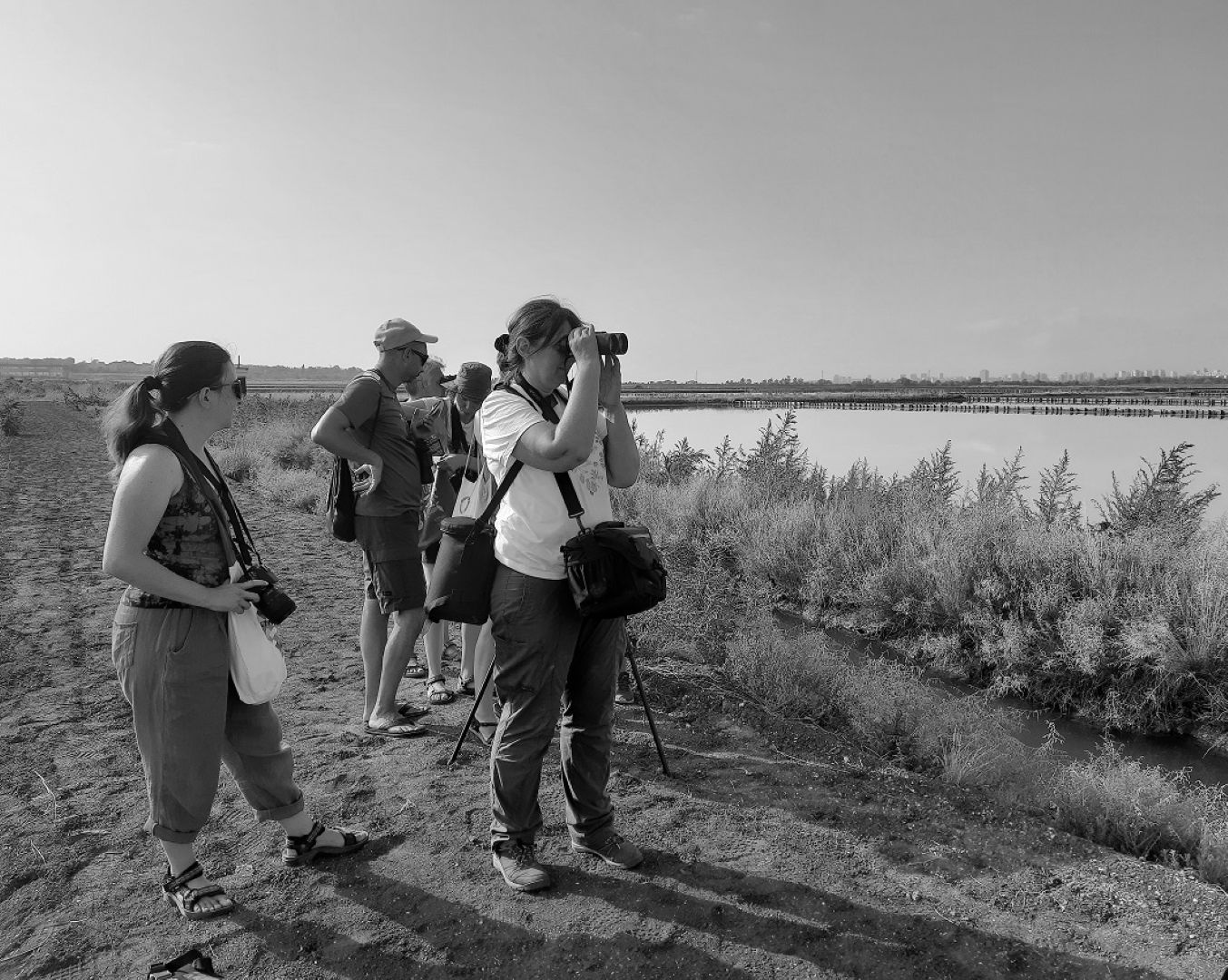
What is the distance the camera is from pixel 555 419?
9.52ft

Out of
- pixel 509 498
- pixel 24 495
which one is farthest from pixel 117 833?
pixel 24 495

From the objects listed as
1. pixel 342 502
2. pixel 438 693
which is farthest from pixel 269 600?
pixel 438 693

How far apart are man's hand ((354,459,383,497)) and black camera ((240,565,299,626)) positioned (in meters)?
1.38

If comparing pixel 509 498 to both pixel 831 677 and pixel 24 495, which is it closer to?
pixel 831 677

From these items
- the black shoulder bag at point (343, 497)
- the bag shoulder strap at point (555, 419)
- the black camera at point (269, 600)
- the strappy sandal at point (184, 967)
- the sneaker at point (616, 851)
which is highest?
the bag shoulder strap at point (555, 419)

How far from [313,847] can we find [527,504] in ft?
5.23

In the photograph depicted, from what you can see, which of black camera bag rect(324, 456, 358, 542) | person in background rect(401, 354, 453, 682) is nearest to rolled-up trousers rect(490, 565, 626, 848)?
black camera bag rect(324, 456, 358, 542)

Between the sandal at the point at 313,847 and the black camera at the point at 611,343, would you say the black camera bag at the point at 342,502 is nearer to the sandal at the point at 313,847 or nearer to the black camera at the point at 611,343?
the sandal at the point at 313,847

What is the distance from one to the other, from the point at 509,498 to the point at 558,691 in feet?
2.30

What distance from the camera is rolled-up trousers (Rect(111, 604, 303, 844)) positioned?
8.43 ft

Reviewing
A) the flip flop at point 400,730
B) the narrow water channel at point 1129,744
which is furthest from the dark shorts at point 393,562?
the narrow water channel at point 1129,744

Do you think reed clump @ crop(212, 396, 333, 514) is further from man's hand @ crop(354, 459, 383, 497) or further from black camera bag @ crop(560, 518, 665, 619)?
black camera bag @ crop(560, 518, 665, 619)

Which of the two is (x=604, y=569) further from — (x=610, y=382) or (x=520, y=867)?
(x=520, y=867)

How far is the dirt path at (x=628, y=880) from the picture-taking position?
8.57ft
